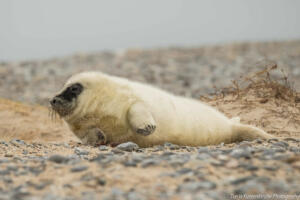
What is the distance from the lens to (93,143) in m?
4.98

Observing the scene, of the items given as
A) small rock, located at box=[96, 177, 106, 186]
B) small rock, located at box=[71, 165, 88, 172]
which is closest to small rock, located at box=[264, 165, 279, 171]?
small rock, located at box=[96, 177, 106, 186]

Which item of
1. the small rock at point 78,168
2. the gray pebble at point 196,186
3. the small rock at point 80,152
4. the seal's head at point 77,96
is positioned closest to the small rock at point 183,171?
the gray pebble at point 196,186

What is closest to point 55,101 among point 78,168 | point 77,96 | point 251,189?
point 77,96

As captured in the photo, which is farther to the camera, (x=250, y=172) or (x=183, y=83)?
(x=183, y=83)

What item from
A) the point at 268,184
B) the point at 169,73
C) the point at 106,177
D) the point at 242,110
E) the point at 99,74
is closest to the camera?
the point at 268,184

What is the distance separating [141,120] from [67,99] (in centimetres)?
100

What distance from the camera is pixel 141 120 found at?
4492 mm

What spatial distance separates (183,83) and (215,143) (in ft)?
31.0

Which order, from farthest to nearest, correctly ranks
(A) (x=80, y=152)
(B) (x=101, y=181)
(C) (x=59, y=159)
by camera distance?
(A) (x=80, y=152)
(C) (x=59, y=159)
(B) (x=101, y=181)

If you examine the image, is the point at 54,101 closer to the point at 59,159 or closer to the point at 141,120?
the point at 141,120

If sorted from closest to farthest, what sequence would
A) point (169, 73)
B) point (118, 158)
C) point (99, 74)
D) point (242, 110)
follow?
point (118, 158) < point (99, 74) < point (242, 110) < point (169, 73)

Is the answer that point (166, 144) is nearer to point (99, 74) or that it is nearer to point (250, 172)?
point (99, 74)

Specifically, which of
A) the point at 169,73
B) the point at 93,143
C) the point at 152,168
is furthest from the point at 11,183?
the point at 169,73

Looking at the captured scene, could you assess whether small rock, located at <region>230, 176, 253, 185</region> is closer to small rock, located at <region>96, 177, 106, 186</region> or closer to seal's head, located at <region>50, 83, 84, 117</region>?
small rock, located at <region>96, 177, 106, 186</region>
